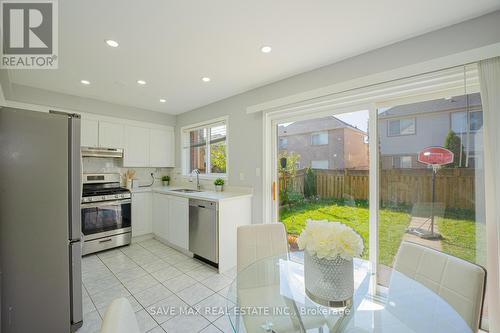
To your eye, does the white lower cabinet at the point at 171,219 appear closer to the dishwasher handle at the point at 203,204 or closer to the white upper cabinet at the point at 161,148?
the dishwasher handle at the point at 203,204

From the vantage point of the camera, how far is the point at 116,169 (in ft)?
12.9

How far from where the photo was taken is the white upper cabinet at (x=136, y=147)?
12.6ft

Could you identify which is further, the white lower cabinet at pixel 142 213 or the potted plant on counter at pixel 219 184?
the white lower cabinet at pixel 142 213

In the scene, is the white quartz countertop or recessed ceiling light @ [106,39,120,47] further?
the white quartz countertop

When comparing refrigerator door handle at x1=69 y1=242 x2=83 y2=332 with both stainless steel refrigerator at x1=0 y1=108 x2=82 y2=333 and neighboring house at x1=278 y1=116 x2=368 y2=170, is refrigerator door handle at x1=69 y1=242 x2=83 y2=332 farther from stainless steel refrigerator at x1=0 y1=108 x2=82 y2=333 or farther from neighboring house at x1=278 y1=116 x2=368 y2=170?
neighboring house at x1=278 y1=116 x2=368 y2=170

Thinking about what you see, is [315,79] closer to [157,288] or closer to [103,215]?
[157,288]

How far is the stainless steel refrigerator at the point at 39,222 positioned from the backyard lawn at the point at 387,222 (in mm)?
2298

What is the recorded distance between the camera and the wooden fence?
1757 millimetres

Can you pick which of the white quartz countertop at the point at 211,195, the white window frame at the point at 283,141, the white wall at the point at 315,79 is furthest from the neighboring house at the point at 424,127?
the white quartz countertop at the point at 211,195

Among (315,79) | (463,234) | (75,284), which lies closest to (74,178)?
(75,284)

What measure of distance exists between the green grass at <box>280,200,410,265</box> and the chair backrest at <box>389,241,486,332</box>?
2.51ft

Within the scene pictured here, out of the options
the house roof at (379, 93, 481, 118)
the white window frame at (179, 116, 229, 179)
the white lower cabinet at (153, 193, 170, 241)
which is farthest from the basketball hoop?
the white lower cabinet at (153, 193, 170, 241)

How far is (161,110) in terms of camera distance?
14.0 feet

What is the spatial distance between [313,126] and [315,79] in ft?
1.78
